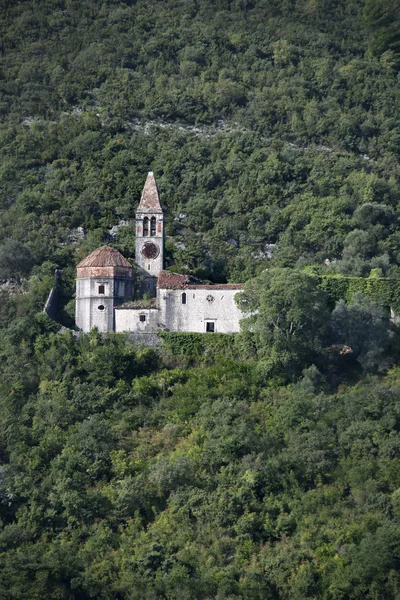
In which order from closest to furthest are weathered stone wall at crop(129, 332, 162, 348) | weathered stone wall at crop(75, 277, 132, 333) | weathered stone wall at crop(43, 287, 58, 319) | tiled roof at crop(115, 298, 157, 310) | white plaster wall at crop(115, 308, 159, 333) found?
1. weathered stone wall at crop(129, 332, 162, 348)
2. white plaster wall at crop(115, 308, 159, 333)
3. tiled roof at crop(115, 298, 157, 310)
4. weathered stone wall at crop(75, 277, 132, 333)
5. weathered stone wall at crop(43, 287, 58, 319)

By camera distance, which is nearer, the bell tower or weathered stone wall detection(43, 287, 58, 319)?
weathered stone wall detection(43, 287, 58, 319)

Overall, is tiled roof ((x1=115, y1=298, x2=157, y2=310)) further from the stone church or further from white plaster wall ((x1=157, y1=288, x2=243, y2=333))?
white plaster wall ((x1=157, y1=288, x2=243, y2=333))

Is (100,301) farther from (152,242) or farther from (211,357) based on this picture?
(211,357)

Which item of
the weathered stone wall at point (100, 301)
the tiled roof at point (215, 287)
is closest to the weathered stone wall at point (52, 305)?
the weathered stone wall at point (100, 301)

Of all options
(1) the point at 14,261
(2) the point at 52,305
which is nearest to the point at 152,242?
(2) the point at 52,305

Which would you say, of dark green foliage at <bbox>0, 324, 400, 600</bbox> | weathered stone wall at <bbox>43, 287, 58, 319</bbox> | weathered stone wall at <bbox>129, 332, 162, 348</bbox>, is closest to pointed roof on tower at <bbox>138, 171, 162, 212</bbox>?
weathered stone wall at <bbox>43, 287, 58, 319</bbox>

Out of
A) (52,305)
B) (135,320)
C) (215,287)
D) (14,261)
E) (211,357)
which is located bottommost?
(211,357)

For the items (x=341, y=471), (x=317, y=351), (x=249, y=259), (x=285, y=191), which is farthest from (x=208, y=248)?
(x=341, y=471)
